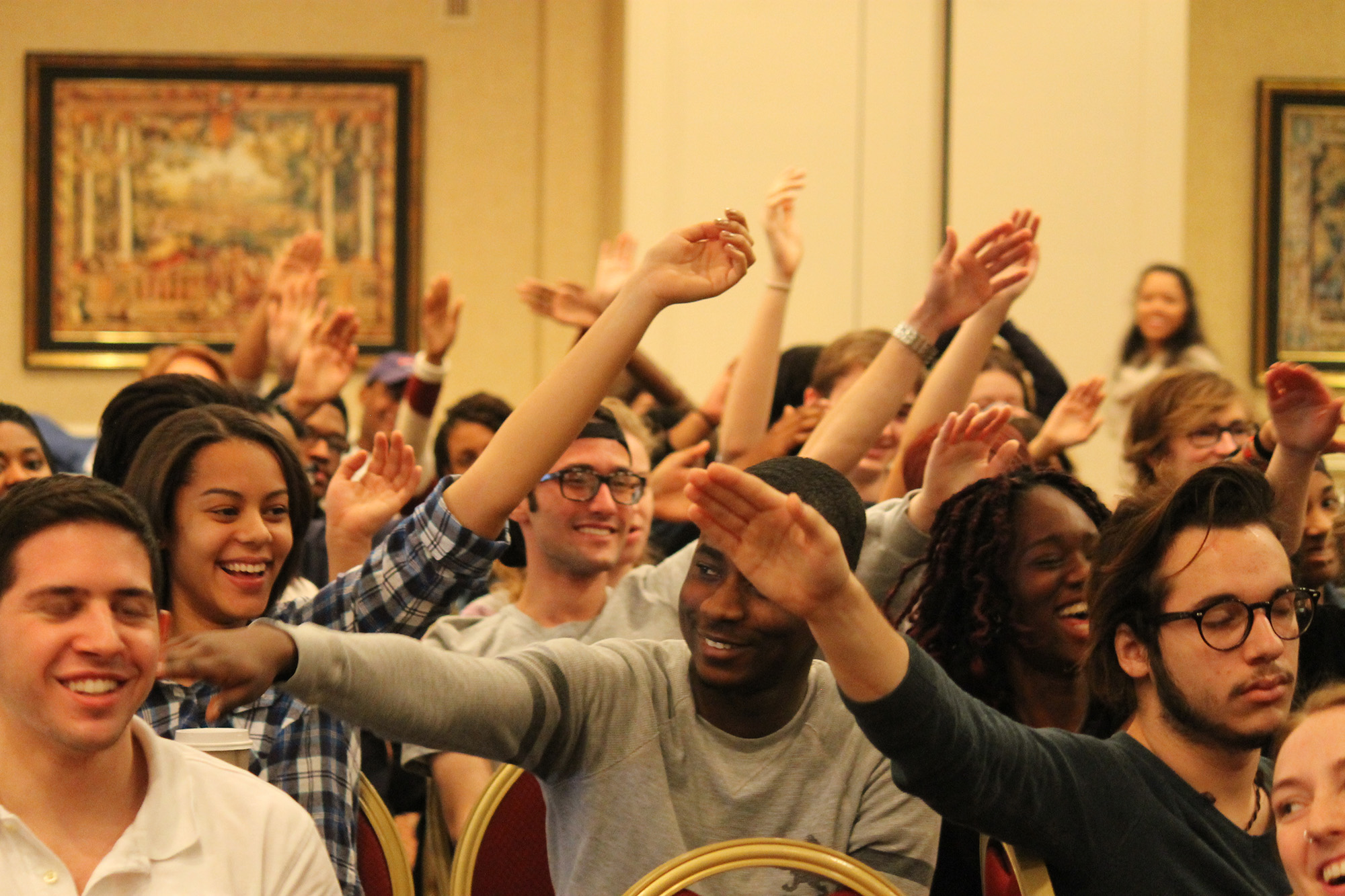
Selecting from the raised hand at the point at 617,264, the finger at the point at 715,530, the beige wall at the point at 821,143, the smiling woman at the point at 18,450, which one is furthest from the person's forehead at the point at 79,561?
the beige wall at the point at 821,143

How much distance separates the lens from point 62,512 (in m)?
1.46

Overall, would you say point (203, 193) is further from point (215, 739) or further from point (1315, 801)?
point (1315, 801)

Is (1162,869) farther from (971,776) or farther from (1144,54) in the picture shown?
(1144,54)

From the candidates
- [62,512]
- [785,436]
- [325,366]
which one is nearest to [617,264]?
[325,366]

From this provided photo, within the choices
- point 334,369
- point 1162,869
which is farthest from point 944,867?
point 334,369

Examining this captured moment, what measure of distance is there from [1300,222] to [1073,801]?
484cm

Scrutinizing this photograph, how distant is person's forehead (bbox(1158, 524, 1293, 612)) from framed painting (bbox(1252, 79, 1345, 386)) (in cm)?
419

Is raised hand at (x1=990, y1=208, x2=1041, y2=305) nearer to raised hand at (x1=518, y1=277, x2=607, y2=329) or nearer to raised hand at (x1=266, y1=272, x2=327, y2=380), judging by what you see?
raised hand at (x1=518, y1=277, x2=607, y2=329)

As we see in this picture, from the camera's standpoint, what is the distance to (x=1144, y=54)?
218 inches

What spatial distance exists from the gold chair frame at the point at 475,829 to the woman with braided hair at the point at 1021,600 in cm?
63

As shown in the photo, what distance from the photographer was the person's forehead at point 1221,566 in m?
1.63

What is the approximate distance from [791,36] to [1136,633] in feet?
14.6

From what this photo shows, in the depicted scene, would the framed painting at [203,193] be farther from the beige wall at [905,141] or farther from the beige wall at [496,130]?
the beige wall at [905,141]

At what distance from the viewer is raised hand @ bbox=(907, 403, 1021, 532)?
2256 millimetres
